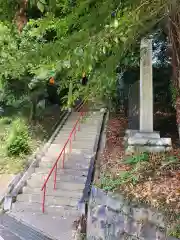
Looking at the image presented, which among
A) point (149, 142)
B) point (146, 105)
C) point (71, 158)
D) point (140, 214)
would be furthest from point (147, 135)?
point (140, 214)

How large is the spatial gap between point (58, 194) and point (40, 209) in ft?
2.52

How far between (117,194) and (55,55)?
10.2ft

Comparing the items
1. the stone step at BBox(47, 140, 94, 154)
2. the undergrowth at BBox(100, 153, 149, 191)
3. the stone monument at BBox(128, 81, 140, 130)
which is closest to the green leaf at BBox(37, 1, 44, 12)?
the undergrowth at BBox(100, 153, 149, 191)

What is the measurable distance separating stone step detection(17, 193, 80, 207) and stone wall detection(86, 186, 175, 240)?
2159mm

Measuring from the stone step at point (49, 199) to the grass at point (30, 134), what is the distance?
4.90 ft

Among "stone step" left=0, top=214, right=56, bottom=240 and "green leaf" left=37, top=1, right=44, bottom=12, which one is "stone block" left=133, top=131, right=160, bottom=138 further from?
"green leaf" left=37, top=1, right=44, bottom=12

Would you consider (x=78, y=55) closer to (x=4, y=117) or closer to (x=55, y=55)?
(x=55, y=55)

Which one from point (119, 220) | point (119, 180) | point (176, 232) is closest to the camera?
point (176, 232)

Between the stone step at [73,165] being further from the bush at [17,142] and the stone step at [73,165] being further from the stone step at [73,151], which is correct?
the bush at [17,142]

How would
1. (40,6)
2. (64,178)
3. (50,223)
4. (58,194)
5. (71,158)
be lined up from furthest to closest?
(71,158)
(64,178)
(58,194)
(50,223)
(40,6)

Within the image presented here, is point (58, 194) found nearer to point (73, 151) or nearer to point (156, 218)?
point (73, 151)

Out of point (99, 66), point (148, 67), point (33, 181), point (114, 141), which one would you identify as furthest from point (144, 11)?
point (114, 141)

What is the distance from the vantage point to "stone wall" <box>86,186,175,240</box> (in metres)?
4.79

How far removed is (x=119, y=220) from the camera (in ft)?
17.7
